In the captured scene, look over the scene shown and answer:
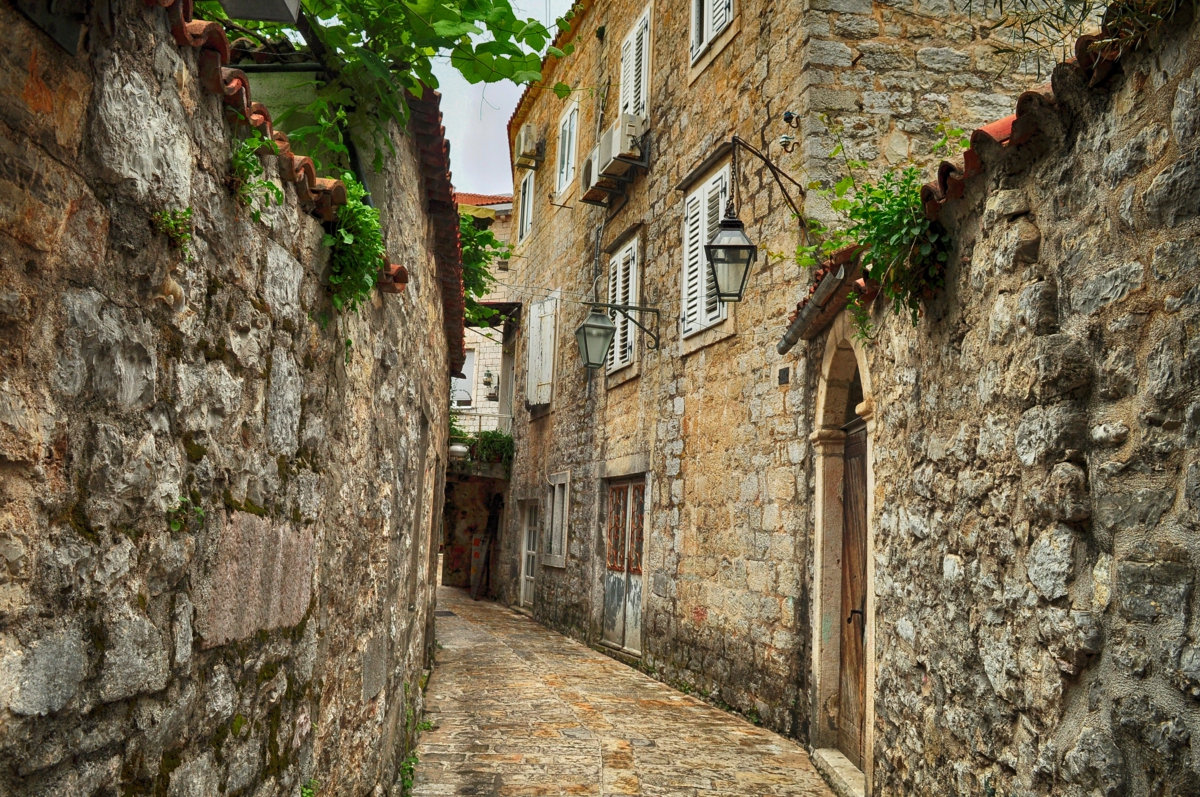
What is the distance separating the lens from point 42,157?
1587 mm

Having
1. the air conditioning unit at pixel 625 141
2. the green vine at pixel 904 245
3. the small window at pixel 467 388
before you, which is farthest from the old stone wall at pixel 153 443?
the small window at pixel 467 388

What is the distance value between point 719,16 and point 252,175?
7.61m

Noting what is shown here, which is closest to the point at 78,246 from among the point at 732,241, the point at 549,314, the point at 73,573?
the point at 73,573

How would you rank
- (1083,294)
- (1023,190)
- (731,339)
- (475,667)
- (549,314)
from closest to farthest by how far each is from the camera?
(1083,294) → (1023,190) → (731,339) → (475,667) → (549,314)

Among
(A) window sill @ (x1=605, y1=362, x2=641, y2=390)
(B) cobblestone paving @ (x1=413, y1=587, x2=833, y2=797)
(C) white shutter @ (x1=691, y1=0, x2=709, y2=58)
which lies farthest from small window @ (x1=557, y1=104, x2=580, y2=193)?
(B) cobblestone paving @ (x1=413, y1=587, x2=833, y2=797)

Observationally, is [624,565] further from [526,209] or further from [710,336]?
[526,209]

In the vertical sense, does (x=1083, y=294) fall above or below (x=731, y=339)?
below

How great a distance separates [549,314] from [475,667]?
22.9 feet

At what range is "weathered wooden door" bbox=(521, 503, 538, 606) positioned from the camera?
15.7m

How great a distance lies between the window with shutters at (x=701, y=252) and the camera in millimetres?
8750

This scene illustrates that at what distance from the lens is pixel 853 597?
6.13 m

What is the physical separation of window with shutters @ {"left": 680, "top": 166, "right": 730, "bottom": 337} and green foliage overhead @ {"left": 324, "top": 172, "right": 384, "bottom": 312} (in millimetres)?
5518

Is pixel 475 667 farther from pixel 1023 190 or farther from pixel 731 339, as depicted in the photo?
pixel 1023 190

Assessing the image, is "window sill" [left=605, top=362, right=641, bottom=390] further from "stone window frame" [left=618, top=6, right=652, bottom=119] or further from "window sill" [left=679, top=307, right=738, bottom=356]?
"stone window frame" [left=618, top=6, right=652, bottom=119]
